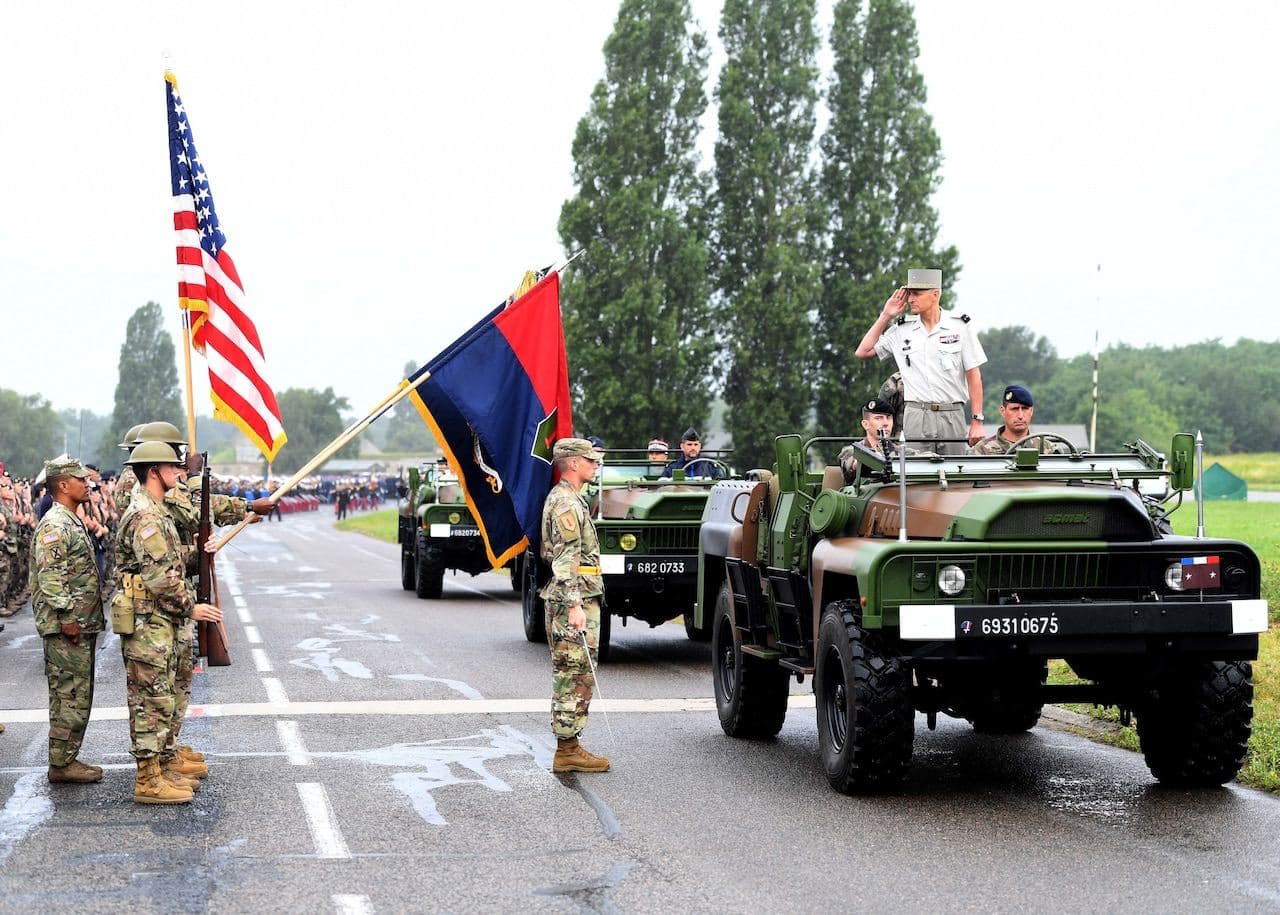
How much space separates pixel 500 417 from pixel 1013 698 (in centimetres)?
418

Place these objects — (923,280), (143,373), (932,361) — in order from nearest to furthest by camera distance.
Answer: (923,280), (932,361), (143,373)

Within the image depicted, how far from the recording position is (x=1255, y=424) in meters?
143

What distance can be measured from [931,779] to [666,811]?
1.67 m

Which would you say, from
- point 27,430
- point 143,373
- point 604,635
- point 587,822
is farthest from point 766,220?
point 27,430

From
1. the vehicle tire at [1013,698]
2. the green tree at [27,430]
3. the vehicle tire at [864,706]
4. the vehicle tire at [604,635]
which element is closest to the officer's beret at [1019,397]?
the vehicle tire at [1013,698]

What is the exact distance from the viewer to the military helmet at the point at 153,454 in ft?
29.0

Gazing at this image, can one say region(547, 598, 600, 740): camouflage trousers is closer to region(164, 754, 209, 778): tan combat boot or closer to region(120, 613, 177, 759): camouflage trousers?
region(164, 754, 209, 778): tan combat boot

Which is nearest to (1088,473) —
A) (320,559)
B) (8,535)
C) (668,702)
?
(668,702)

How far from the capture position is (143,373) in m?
134

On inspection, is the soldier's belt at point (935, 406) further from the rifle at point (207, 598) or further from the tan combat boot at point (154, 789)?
the tan combat boot at point (154, 789)

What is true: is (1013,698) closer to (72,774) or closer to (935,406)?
(935,406)

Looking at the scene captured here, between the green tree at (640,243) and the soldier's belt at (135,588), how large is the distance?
43046 millimetres

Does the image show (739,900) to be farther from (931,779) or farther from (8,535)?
(8,535)

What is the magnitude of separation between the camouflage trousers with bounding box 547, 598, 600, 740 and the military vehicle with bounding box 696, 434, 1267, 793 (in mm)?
1175
